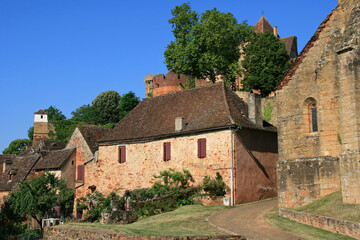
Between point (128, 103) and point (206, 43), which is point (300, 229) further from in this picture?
point (128, 103)

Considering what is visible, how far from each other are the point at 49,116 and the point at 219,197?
182 feet

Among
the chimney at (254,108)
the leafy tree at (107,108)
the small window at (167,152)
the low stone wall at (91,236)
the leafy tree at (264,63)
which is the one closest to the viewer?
the low stone wall at (91,236)

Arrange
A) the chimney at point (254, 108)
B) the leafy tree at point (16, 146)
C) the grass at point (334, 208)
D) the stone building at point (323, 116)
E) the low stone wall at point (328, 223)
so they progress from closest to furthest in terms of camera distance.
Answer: the low stone wall at point (328, 223), the grass at point (334, 208), the stone building at point (323, 116), the chimney at point (254, 108), the leafy tree at point (16, 146)

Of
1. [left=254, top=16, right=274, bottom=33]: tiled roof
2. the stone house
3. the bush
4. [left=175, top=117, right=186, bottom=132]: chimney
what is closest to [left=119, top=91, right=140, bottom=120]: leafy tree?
[left=254, top=16, right=274, bottom=33]: tiled roof

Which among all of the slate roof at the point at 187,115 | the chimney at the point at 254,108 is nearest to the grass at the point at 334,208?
the slate roof at the point at 187,115

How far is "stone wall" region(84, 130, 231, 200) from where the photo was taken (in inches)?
1000

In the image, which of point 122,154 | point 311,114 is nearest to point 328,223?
point 311,114

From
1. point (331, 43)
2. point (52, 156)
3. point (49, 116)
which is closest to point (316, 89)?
point (331, 43)

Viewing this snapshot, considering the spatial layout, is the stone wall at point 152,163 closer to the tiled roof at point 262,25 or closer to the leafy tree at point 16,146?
the tiled roof at point 262,25

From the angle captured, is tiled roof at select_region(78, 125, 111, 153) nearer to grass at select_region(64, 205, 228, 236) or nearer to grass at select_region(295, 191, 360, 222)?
grass at select_region(64, 205, 228, 236)

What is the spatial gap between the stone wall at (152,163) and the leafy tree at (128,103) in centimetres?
3096

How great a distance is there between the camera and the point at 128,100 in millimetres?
64500

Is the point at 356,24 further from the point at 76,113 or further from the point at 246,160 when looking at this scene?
the point at 76,113

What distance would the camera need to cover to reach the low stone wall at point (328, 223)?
1264cm
